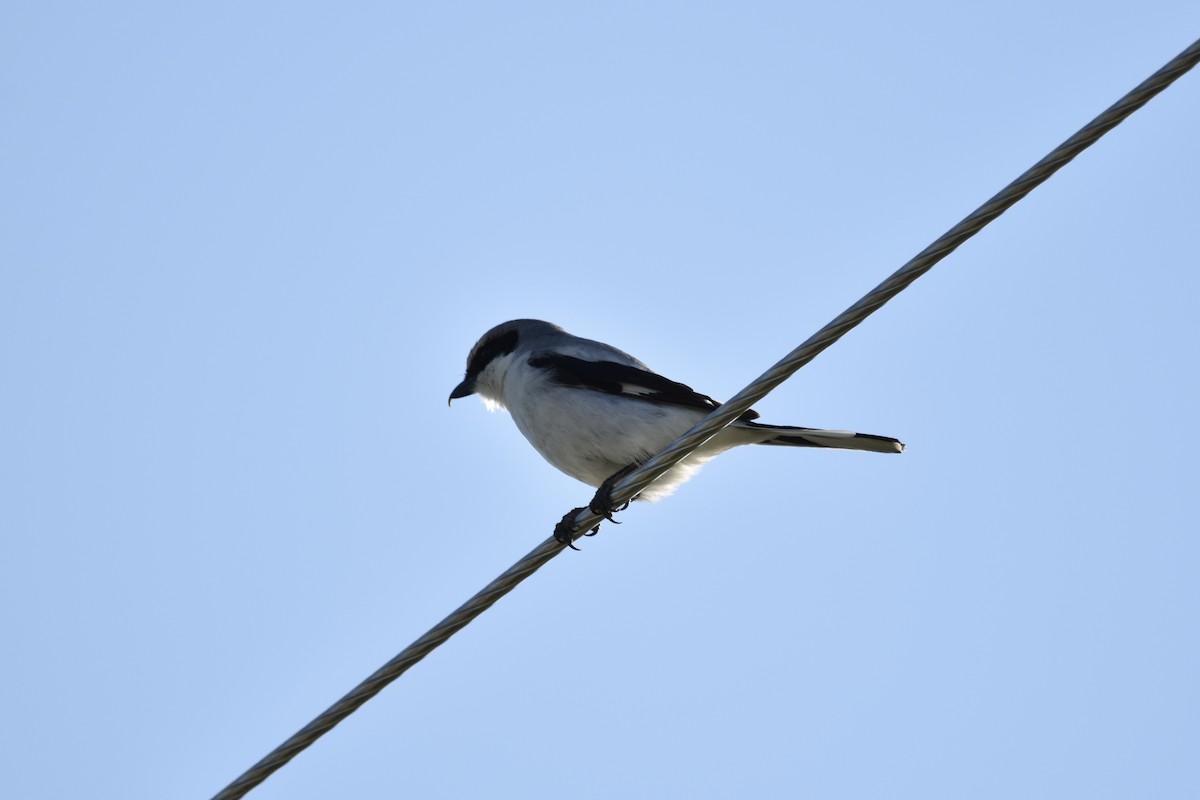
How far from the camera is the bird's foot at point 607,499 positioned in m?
4.69

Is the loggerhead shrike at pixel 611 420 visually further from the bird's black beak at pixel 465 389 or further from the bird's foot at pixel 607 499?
the bird's black beak at pixel 465 389

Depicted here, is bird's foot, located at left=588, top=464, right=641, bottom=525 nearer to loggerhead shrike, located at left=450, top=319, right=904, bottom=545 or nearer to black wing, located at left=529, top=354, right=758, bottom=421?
loggerhead shrike, located at left=450, top=319, right=904, bottom=545

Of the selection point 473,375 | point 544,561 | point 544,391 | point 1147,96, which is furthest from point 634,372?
point 1147,96

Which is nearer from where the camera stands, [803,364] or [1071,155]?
[1071,155]

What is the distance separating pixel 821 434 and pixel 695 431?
5.33 feet

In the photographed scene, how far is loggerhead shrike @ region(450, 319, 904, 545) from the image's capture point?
5449 mm

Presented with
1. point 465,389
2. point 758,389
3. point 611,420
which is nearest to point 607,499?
point 611,420

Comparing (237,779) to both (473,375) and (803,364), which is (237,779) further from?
(473,375)

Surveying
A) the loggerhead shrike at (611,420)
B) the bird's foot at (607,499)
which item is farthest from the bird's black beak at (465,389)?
the bird's foot at (607,499)

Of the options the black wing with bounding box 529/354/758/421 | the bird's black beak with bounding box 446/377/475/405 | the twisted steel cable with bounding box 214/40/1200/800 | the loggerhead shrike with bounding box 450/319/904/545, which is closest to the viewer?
the twisted steel cable with bounding box 214/40/1200/800

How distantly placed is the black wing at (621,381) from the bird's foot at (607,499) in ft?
1.06

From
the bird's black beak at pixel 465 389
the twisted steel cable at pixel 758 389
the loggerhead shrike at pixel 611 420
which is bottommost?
the twisted steel cable at pixel 758 389

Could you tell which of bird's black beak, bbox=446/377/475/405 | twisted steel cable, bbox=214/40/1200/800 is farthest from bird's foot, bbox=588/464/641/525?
bird's black beak, bbox=446/377/475/405

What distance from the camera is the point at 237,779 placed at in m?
3.54
